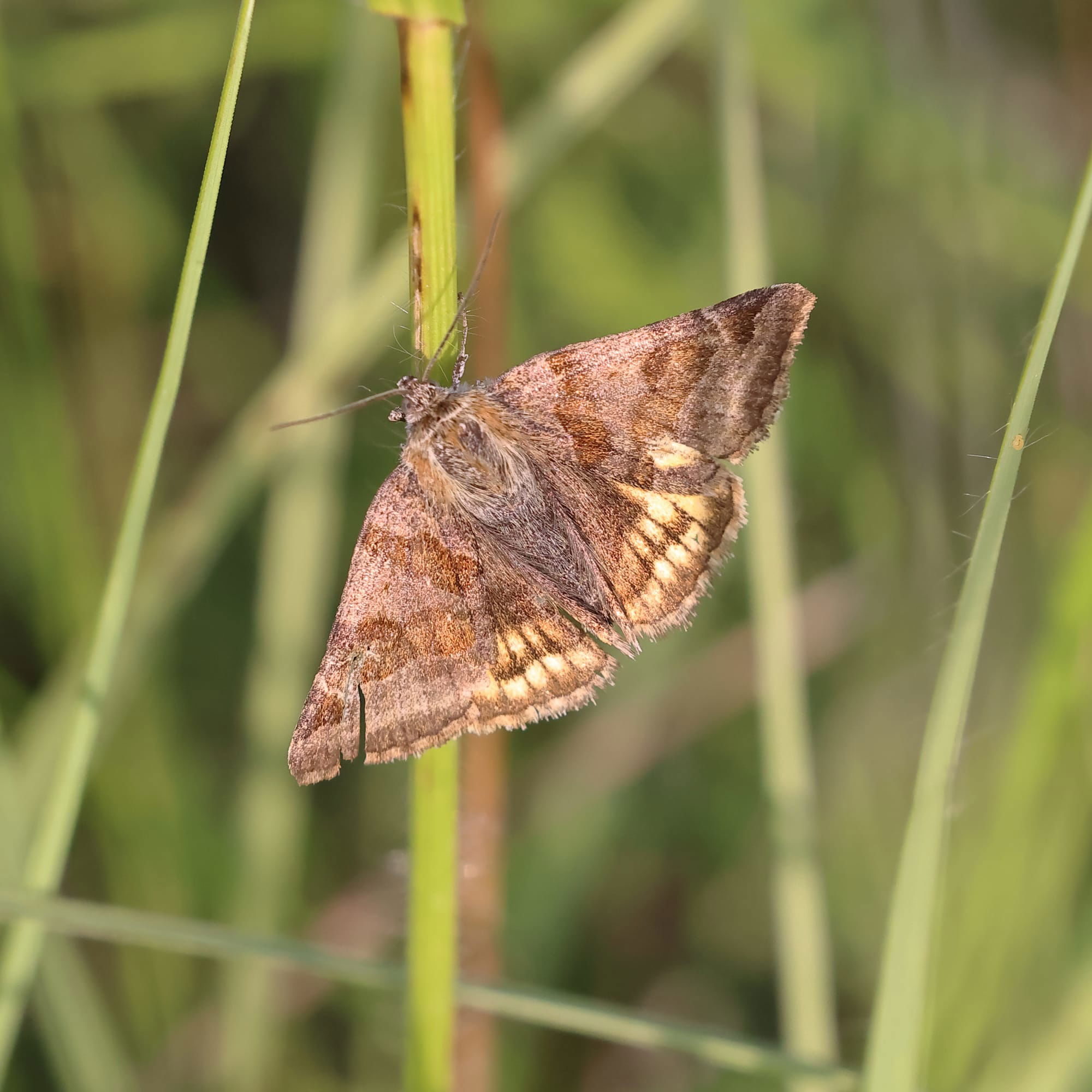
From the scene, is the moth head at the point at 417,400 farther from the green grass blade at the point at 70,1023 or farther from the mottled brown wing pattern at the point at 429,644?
the green grass blade at the point at 70,1023

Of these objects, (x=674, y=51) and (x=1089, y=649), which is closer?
(x=1089, y=649)

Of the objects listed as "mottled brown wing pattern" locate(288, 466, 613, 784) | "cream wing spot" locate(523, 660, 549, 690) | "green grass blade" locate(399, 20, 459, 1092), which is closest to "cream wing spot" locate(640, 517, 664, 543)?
"mottled brown wing pattern" locate(288, 466, 613, 784)

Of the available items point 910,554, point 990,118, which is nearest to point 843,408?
point 910,554

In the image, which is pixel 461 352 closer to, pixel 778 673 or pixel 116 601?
pixel 116 601

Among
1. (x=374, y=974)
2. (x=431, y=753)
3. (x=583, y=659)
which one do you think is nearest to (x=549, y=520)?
(x=583, y=659)

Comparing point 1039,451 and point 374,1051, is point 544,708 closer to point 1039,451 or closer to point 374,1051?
point 374,1051

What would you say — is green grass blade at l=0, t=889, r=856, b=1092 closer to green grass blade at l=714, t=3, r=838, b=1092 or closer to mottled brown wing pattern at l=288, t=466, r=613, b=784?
mottled brown wing pattern at l=288, t=466, r=613, b=784
